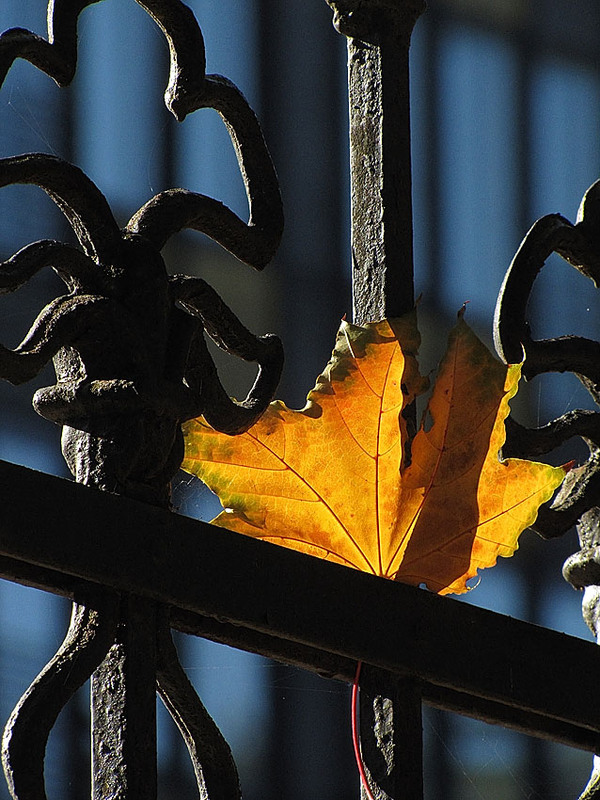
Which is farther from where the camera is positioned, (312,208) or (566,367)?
(312,208)

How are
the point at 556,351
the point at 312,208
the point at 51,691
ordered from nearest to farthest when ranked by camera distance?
the point at 51,691 → the point at 556,351 → the point at 312,208

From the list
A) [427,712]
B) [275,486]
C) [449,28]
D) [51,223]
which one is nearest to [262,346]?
[275,486]

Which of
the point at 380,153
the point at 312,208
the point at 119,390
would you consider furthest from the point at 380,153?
the point at 312,208

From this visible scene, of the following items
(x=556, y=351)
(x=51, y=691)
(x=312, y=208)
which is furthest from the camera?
(x=312, y=208)

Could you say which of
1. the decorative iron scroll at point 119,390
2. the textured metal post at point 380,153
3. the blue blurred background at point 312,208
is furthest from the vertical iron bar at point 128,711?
the blue blurred background at point 312,208

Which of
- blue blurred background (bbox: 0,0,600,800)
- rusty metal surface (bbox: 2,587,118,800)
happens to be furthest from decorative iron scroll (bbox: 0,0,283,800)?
blue blurred background (bbox: 0,0,600,800)

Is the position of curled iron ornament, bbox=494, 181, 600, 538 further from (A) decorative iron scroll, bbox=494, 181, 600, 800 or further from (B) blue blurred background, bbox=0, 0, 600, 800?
(B) blue blurred background, bbox=0, 0, 600, 800

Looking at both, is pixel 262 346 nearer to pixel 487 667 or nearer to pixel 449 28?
pixel 487 667

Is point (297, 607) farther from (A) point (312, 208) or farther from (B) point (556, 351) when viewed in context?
(A) point (312, 208)
